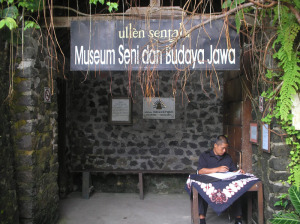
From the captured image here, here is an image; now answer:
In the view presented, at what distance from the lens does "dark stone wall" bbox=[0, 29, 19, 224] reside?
288cm

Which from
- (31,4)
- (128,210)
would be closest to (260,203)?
(128,210)

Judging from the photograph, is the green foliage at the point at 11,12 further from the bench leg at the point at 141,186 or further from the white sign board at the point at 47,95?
the bench leg at the point at 141,186

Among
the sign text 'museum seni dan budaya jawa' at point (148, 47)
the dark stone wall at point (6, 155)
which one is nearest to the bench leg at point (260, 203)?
the sign text 'museum seni dan budaya jawa' at point (148, 47)

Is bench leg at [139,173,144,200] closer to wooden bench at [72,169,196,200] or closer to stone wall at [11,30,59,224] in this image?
wooden bench at [72,169,196,200]

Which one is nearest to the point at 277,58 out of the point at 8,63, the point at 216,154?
the point at 216,154

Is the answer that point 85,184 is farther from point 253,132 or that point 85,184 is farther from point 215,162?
point 253,132

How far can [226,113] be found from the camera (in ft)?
17.1

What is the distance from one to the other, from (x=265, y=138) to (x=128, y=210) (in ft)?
8.05

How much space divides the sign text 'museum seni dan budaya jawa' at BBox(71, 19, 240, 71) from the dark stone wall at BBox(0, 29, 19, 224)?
0.72 metres

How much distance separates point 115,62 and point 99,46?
26cm

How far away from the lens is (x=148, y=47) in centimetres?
310

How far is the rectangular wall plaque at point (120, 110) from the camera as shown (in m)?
5.57

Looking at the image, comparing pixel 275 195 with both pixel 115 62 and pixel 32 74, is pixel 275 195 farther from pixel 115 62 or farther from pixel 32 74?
pixel 32 74

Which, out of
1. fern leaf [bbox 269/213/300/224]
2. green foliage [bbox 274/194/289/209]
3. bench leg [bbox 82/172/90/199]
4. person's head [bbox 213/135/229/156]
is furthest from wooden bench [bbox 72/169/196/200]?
fern leaf [bbox 269/213/300/224]
